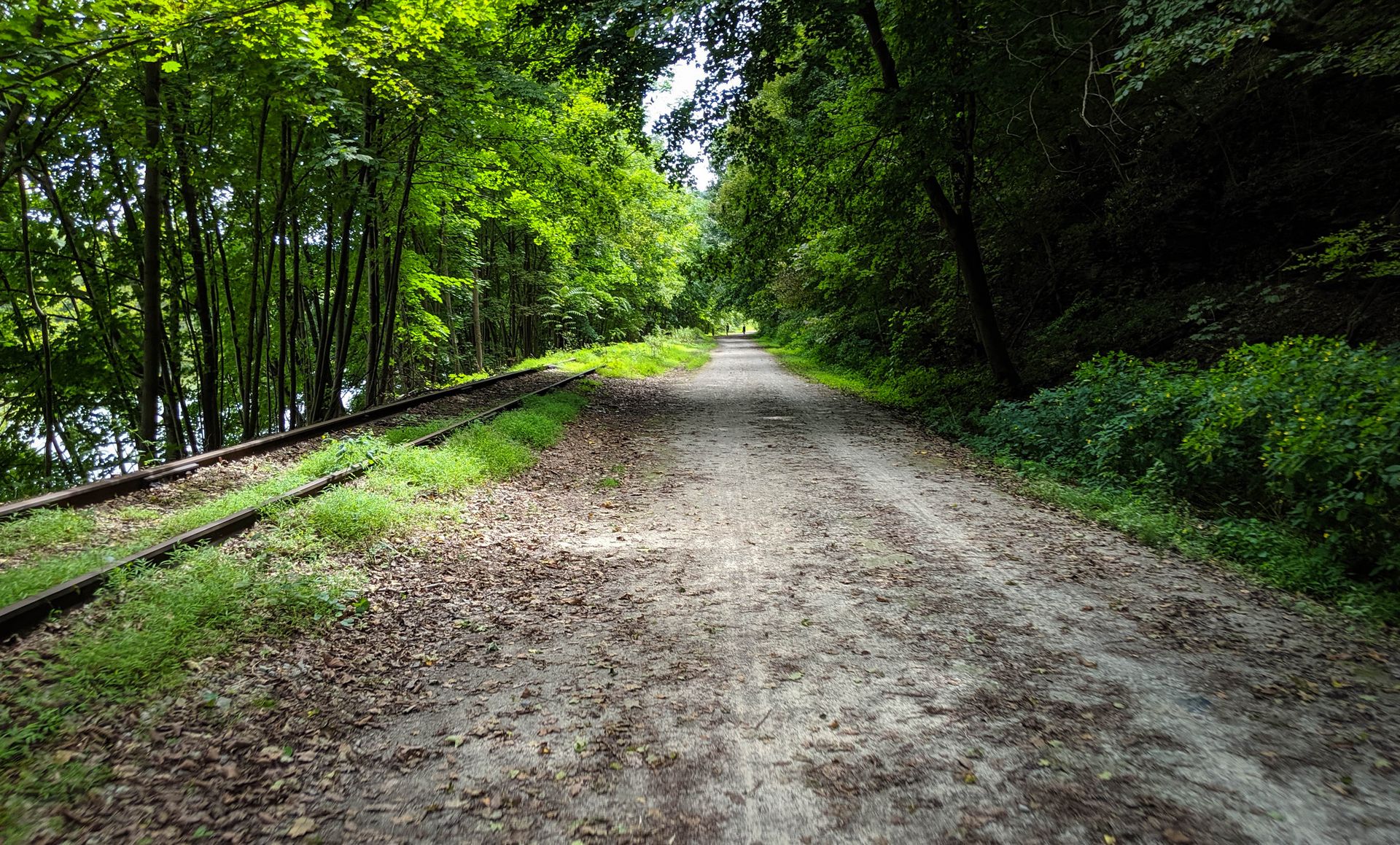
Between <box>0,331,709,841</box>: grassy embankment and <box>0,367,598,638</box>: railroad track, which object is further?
<box>0,367,598,638</box>: railroad track

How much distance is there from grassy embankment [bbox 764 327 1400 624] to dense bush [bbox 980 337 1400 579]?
0.5 inches

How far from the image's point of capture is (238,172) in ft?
33.0

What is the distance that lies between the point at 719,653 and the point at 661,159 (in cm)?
1117

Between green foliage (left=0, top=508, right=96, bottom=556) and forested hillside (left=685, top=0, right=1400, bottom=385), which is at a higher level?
forested hillside (left=685, top=0, right=1400, bottom=385)

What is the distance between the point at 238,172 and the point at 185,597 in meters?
8.98

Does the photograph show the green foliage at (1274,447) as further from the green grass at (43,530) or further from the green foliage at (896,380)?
the green grass at (43,530)

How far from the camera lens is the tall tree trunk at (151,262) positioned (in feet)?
27.2

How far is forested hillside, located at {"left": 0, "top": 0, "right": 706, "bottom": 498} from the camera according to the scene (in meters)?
7.47

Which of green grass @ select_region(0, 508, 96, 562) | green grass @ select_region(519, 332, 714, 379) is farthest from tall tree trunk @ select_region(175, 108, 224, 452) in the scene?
green grass @ select_region(519, 332, 714, 379)

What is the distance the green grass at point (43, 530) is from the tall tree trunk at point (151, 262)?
4176 millimetres

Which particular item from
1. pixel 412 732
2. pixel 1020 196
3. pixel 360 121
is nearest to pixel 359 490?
pixel 412 732

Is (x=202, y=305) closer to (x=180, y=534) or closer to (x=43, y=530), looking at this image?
(x=43, y=530)

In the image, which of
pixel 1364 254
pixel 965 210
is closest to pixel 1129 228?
pixel 965 210

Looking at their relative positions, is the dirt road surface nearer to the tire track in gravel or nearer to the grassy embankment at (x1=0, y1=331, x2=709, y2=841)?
the tire track in gravel
